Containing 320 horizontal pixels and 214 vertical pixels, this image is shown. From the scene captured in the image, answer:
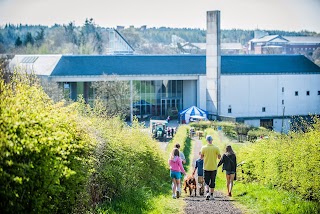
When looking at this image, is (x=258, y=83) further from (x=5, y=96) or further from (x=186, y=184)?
(x=5, y=96)

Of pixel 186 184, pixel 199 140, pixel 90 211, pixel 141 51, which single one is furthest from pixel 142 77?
pixel 141 51

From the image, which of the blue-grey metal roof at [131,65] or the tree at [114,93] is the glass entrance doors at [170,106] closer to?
the blue-grey metal roof at [131,65]

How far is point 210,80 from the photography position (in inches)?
2259

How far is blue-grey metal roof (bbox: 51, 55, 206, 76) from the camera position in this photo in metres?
57.6

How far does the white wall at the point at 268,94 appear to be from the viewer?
5856cm

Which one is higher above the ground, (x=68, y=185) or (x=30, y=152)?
(x=30, y=152)

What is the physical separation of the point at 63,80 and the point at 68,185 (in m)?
47.8

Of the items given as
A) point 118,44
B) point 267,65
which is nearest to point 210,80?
point 267,65

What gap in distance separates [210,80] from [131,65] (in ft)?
26.1

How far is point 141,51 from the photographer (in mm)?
134500

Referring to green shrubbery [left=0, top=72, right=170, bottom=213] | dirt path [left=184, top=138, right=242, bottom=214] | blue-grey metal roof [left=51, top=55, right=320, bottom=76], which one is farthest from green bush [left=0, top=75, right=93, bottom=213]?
blue-grey metal roof [left=51, top=55, right=320, bottom=76]

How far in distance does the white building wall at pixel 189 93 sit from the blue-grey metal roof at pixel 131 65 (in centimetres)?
153

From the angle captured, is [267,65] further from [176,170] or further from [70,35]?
[70,35]

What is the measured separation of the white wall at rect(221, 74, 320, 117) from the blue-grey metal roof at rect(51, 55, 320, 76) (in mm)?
737
